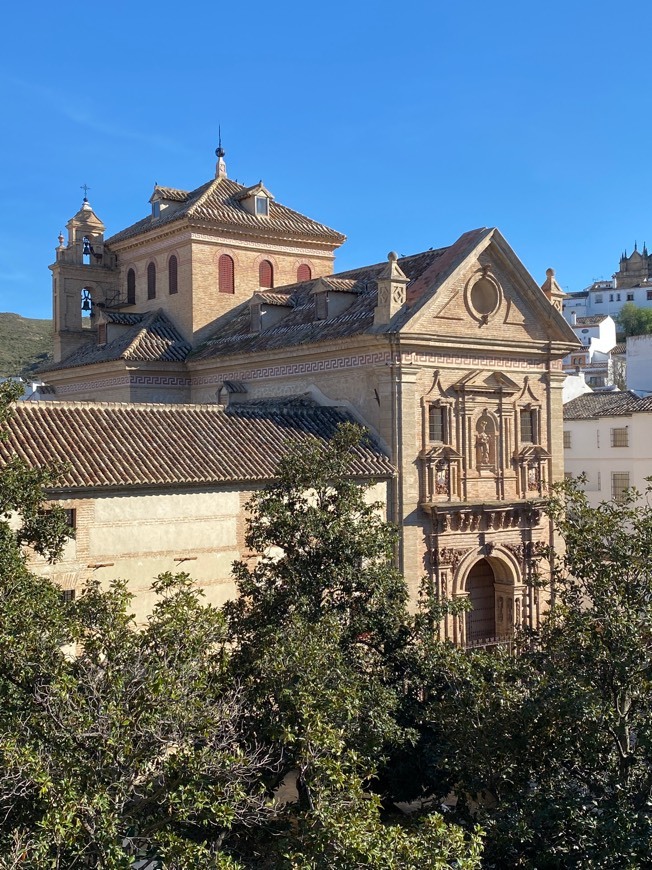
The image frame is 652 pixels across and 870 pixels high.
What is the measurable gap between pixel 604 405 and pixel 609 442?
6.35 ft

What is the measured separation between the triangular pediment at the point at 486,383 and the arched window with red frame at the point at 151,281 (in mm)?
12843

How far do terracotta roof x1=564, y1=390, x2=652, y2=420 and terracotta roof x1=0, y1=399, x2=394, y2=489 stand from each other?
20025mm

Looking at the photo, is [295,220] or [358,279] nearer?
[358,279]

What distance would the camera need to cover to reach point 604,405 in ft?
139

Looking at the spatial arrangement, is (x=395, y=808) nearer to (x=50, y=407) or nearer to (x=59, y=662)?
(x=59, y=662)

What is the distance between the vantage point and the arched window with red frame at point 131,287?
34312mm

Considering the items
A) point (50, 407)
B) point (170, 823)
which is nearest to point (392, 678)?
point (170, 823)

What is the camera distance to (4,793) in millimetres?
9328

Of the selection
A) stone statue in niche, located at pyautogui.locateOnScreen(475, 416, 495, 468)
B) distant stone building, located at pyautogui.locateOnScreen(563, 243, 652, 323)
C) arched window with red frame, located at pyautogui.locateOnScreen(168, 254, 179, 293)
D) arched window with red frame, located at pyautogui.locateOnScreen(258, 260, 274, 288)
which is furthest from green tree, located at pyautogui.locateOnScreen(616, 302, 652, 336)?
stone statue in niche, located at pyautogui.locateOnScreen(475, 416, 495, 468)

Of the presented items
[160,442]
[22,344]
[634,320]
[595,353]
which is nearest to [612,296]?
[634,320]

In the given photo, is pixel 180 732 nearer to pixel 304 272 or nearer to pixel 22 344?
pixel 304 272

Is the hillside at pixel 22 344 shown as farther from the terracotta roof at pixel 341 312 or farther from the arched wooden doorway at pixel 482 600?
the arched wooden doorway at pixel 482 600

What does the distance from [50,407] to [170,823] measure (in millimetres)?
11846

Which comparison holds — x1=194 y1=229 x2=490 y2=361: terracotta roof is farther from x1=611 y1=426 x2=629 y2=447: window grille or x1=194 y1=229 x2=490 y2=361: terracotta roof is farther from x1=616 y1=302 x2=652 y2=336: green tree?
x1=616 y1=302 x2=652 y2=336: green tree
